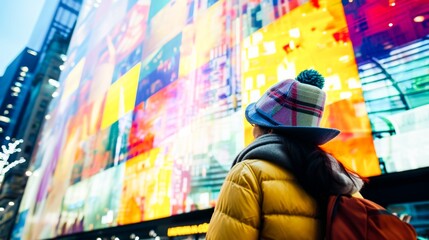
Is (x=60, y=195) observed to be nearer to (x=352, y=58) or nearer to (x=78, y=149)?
(x=78, y=149)

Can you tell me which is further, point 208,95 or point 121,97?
point 121,97

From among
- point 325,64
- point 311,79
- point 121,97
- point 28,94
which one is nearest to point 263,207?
point 311,79

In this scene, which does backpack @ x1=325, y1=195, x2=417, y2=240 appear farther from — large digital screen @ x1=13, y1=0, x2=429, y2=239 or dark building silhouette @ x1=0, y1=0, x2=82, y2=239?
dark building silhouette @ x1=0, y1=0, x2=82, y2=239

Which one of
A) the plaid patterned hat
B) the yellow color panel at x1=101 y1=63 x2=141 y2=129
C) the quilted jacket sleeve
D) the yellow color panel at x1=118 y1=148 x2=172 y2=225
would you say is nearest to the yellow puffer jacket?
the quilted jacket sleeve

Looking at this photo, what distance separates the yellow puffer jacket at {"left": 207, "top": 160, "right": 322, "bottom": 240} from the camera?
741 mm

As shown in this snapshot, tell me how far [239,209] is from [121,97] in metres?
6.75

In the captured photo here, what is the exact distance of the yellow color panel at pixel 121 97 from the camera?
21.7ft

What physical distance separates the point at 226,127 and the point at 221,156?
1.36 feet

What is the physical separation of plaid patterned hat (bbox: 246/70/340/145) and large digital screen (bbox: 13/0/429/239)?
1.76 feet

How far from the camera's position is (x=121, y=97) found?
7.02 m

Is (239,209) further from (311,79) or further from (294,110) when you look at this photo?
(311,79)

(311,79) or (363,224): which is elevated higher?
(311,79)

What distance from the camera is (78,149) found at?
8.42 meters

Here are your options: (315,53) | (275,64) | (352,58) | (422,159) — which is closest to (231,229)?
(422,159)
